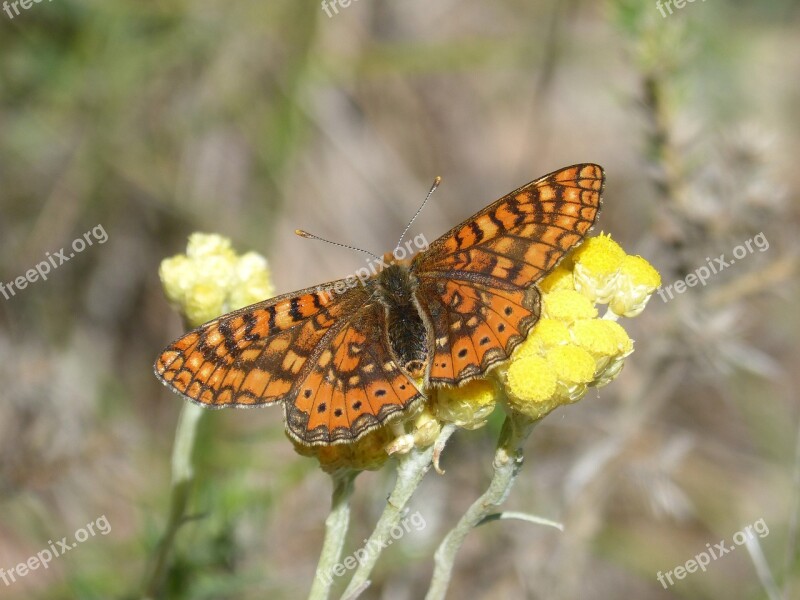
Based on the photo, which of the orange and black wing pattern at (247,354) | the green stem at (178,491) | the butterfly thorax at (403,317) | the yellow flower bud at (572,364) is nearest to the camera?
the yellow flower bud at (572,364)

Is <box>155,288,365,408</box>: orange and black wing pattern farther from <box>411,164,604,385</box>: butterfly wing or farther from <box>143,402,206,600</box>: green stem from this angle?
<box>143,402,206,600</box>: green stem

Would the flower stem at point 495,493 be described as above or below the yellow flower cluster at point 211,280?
below

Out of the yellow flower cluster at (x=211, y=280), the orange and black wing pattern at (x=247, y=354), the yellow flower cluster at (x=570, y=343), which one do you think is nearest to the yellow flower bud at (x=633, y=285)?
the yellow flower cluster at (x=570, y=343)

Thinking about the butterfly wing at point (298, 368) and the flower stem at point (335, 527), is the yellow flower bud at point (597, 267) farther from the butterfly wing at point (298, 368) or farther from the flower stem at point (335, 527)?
the flower stem at point (335, 527)

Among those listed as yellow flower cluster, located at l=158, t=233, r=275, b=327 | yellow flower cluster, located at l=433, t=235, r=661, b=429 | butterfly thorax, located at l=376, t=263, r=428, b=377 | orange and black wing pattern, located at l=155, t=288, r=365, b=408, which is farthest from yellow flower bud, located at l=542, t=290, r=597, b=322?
yellow flower cluster, located at l=158, t=233, r=275, b=327

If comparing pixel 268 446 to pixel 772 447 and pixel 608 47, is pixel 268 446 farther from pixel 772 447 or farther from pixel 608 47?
pixel 608 47

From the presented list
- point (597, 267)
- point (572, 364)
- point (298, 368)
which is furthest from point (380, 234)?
point (572, 364)
